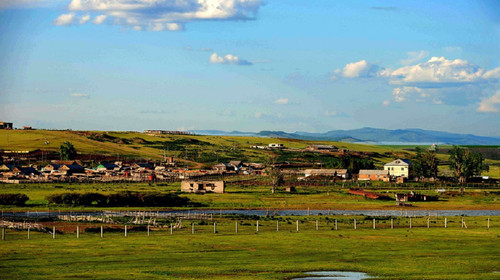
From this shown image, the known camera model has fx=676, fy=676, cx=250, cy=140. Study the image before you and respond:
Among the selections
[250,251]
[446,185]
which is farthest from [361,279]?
[446,185]

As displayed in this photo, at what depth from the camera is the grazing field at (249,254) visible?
3878 cm

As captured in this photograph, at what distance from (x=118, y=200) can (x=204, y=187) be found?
92.4ft

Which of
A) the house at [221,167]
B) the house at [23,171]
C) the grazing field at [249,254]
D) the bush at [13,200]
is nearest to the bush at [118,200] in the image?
the bush at [13,200]

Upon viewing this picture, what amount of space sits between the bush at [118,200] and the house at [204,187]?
21197mm

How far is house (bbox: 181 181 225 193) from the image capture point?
12454 centimetres

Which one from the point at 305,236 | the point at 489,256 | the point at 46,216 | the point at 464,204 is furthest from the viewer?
the point at 464,204

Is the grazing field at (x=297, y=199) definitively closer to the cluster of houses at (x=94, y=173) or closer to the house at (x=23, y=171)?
the cluster of houses at (x=94, y=173)

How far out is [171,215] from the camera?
81.1 metres

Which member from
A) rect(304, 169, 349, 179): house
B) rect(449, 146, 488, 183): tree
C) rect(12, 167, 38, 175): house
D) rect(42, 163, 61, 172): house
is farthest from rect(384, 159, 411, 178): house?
rect(12, 167, 38, 175): house

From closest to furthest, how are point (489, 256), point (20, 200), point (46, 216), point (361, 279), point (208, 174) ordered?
point (361, 279), point (489, 256), point (46, 216), point (20, 200), point (208, 174)

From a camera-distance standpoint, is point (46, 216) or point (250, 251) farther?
point (46, 216)

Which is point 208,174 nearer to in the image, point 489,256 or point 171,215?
point 171,215

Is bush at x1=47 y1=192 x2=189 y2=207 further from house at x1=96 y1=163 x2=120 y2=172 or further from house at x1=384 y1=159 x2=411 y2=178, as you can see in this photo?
house at x1=384 y1=159 x2=411 y2=178

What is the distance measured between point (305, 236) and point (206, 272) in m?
20.6
